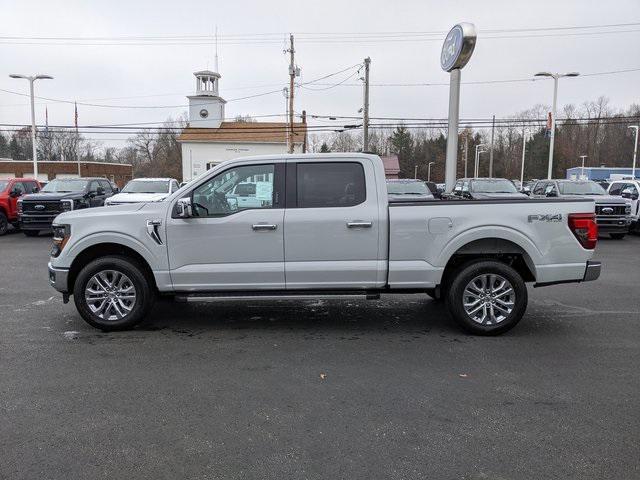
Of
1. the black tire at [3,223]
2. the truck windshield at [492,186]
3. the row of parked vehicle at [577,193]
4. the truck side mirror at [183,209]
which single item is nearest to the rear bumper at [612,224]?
the row of parked vehicle at [577,193]

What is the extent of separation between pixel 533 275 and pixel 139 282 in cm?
460

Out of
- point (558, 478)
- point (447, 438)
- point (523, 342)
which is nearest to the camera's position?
point (558, 478)

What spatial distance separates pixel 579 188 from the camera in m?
17.8

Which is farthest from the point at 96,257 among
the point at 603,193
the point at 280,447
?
the point at 603,193

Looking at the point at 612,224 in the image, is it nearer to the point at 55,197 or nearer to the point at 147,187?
Answer: the point at 147,187

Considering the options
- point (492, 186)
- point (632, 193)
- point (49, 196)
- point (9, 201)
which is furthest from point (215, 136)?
point (632, 193)

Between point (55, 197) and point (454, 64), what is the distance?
12.8m

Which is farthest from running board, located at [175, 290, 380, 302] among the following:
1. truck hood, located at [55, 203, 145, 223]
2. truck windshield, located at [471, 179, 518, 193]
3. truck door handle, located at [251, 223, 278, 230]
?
truck windshield, located at [471, 179, 518, 193]

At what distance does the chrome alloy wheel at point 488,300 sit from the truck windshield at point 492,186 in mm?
13919

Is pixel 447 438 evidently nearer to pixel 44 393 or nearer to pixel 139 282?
pixel 44 393

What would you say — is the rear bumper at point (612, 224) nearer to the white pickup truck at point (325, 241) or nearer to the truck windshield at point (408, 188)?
the truck windshield at point (408, 188)

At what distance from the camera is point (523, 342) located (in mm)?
5766

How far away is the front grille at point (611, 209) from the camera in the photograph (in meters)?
15.9

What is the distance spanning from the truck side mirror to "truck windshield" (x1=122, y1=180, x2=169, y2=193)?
39.3 feet
